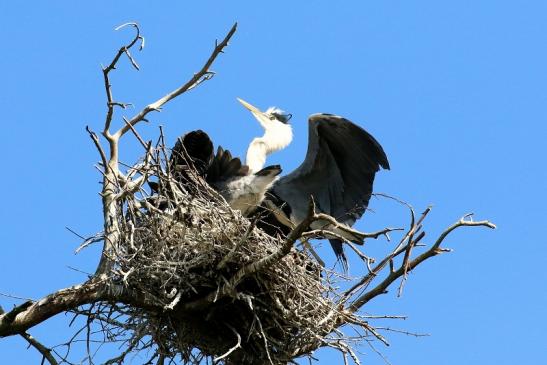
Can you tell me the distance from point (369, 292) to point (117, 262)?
1.35 m

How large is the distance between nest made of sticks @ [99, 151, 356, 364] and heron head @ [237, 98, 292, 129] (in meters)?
2.89

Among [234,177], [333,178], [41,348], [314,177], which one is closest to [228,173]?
[234,177]

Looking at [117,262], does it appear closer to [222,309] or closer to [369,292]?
[222,309]

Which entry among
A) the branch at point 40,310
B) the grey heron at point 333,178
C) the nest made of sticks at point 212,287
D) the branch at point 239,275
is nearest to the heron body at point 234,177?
the grey heron at point 333,178

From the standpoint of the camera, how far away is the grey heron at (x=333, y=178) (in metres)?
7.21

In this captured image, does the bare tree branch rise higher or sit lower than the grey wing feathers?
lower

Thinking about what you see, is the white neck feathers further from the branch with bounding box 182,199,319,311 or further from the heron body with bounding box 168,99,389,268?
the branch with bounding box 182,199,319,311

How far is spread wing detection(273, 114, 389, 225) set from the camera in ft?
23.7

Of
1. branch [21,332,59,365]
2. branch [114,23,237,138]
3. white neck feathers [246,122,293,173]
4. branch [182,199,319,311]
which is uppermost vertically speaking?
white neck feathers [246,122,293,173]

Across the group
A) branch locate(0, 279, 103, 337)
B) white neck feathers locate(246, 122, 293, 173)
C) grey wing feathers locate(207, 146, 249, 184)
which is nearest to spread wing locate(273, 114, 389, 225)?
grey wing feathers locate(207, 146, 249, 184)

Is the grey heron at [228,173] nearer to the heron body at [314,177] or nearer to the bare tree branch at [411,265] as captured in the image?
the heron body at [314,177]

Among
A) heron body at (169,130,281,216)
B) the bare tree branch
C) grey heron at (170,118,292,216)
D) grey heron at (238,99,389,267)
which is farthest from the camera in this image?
grey heron at (238,99,389,267)

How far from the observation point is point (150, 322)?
18.7 ft

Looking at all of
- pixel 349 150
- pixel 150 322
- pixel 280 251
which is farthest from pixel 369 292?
pixel 349 150
